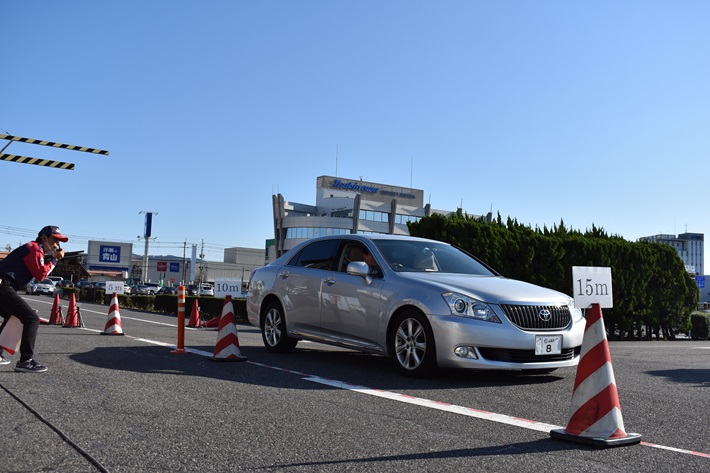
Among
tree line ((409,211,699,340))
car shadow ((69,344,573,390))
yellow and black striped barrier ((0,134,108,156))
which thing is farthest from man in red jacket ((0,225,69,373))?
yellow and black striped barrier ((0,134,108,156))

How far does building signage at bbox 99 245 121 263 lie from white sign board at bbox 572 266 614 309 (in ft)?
349

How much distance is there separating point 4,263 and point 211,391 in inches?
118

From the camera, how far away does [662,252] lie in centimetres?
2327

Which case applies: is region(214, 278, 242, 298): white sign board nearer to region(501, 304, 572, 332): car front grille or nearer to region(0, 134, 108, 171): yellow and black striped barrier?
region(501, 304, 572, 332): car front grille

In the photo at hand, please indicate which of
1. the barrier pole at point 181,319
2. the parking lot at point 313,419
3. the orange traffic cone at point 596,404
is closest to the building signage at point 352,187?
the barrier pole at point 181,319

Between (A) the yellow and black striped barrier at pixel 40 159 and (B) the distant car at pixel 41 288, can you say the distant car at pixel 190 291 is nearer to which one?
(B) the distant car at pixel 41 288

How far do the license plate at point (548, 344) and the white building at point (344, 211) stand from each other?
273ft

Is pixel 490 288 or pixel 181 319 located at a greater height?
pixel 490 288

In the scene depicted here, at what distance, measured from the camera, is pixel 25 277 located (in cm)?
777

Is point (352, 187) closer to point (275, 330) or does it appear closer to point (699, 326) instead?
point (699, 326)

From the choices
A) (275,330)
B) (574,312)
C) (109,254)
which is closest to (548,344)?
(574,312)

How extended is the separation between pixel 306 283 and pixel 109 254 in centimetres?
10630

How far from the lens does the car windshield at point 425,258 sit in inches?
346

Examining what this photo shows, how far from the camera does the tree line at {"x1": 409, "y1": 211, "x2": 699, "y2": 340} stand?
18656mm
